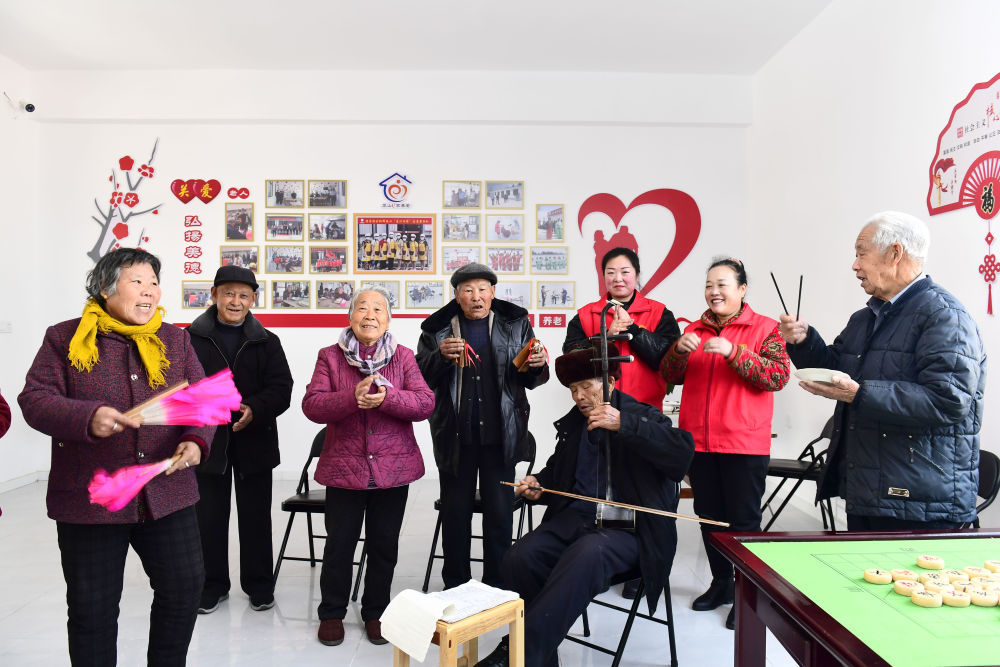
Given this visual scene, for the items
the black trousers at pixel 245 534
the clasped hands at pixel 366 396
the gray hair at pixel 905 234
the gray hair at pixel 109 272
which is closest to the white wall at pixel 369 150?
the black trousers at pixel 245 534

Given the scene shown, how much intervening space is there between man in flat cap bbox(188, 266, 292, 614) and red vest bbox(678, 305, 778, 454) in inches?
77.6

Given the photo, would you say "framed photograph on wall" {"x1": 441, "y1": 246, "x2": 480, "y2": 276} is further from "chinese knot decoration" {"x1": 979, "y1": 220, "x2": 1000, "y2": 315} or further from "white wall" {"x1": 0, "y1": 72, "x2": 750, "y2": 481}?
"chinese knot decoration" {"x1": 979, "y1": 220, "x2": 1000, "y2": 315}

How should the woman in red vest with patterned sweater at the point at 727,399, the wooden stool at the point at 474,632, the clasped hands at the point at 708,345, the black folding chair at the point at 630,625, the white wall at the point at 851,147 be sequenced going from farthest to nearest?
the white wall at the point at 851,147
the woman in red vest with patterned sweater at the point at 727,399
the clasped hands at the point at 708,345
the black folding chair at the point at 630,625
the wooden stool at the point at 474,632

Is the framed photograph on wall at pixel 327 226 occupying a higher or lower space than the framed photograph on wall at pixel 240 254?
higher

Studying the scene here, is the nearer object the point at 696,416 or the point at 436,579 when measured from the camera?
the point at 696,416

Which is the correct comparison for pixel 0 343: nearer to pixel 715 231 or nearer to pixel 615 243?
pixel 615 243

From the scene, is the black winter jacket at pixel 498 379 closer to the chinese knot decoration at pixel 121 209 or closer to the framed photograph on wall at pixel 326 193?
the framed photograph on wall at pixel 326 193

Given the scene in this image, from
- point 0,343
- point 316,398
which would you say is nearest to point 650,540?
point 316,398

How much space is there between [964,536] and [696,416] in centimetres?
140

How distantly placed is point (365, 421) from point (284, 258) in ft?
11.3

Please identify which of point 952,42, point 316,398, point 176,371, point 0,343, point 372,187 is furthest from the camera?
point 372,187

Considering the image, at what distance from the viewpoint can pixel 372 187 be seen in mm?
5863

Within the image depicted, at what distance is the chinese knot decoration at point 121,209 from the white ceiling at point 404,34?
2.80ft

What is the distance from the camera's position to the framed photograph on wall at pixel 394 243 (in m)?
5.85
